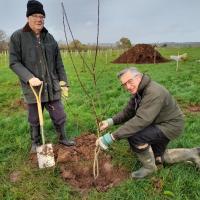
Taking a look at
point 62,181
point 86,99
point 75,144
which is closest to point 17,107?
point 86,99

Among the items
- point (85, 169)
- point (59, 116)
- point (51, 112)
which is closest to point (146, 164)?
point (85, 169)

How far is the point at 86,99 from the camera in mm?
9516

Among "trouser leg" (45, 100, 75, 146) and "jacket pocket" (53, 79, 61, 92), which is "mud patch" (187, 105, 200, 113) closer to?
"trouser leg" (45, 100, 75, 146)

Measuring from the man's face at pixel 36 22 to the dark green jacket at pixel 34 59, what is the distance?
0.35 ft

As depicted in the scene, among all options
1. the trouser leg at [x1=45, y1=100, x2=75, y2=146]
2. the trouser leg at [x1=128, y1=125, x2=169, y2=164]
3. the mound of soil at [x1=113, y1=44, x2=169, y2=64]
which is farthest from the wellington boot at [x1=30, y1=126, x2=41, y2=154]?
the mound of soil at [x1=113, y1=44, x2=169, y2=64]

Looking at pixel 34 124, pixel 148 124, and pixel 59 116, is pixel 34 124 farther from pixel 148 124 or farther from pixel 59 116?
pixel 148 124

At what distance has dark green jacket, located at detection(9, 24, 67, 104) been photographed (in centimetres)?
483

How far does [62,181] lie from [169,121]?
1.58 m

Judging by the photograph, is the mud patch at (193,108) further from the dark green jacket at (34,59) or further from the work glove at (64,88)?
the dark green jacket at (34,59)

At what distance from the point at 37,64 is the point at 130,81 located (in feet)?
5.33

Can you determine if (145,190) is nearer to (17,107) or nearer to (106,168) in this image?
(106,168)

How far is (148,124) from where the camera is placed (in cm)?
408

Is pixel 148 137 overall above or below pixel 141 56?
above

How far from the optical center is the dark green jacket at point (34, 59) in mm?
4828
